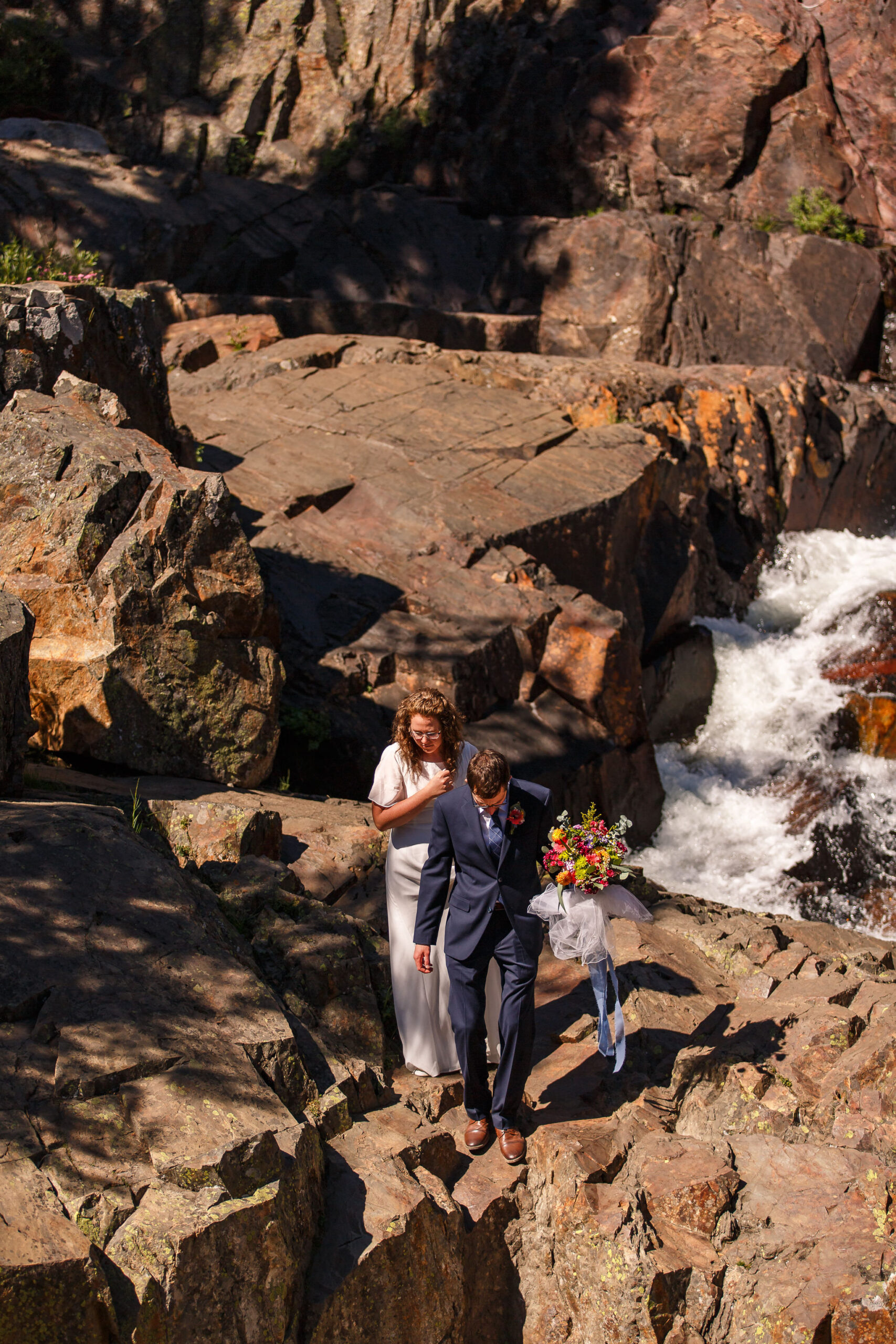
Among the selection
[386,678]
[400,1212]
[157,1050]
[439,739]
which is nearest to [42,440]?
[386,678]

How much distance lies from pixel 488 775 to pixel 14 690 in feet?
8.17

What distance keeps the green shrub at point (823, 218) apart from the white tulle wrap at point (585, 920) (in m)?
16.1

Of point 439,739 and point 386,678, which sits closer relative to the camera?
point 439,739

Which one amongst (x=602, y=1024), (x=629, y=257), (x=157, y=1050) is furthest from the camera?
(x=629, y=257)

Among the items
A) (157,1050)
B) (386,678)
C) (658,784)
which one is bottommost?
(658,784)

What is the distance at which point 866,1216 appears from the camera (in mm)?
3582

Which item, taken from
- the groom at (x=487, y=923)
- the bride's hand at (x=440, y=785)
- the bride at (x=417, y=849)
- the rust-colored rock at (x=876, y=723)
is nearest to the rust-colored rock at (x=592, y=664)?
the rust-colored rock at (x=876, y=723)

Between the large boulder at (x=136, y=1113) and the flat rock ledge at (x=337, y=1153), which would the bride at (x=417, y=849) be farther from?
the large boulder at (x=136, y=1113)

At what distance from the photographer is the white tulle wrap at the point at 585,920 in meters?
4.14

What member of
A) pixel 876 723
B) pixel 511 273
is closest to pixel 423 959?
pixel 876 723

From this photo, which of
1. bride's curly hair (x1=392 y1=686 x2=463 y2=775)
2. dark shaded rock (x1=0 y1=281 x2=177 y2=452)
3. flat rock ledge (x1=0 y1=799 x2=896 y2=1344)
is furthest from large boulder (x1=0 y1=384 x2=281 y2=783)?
bride's curly hair (x1=392 y1=686 x2=463 y2=775)

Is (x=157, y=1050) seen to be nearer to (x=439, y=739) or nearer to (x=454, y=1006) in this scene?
(x=454, y=1006)

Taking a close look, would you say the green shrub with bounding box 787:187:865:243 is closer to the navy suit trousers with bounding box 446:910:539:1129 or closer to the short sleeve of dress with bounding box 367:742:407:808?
the short sleeve of dress with bounding box 367:742:407:808

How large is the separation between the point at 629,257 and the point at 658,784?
33.2ft
